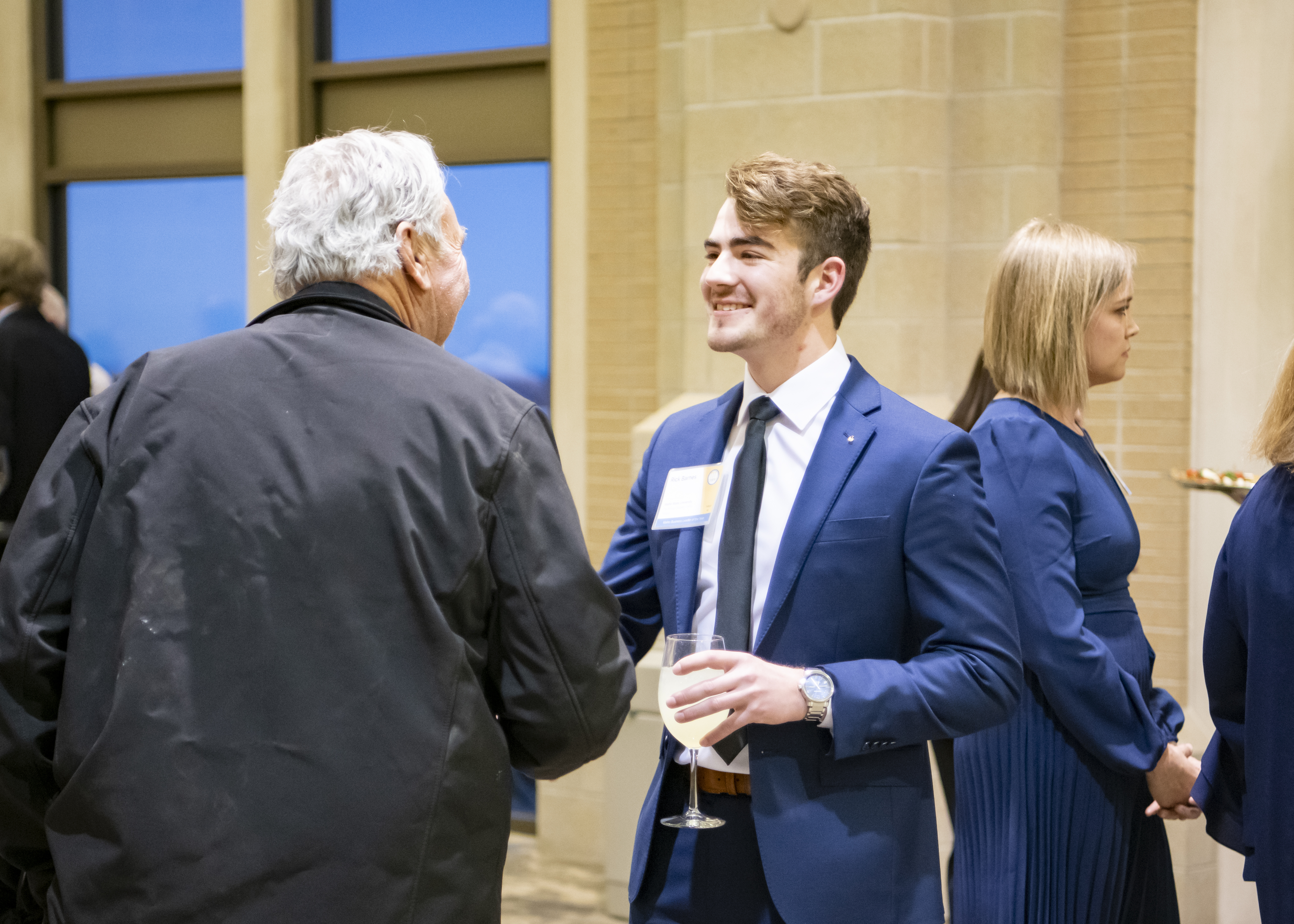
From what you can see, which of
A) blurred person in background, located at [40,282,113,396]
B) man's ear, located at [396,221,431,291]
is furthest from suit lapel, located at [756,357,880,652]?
blurred person in background, located at [40,282,113,396]

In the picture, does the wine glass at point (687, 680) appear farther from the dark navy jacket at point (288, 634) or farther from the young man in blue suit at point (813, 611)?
the dark navy jacket at point (288, 634)

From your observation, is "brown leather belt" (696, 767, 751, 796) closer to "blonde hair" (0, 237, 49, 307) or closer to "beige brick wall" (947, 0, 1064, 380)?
"beige brick wall" (947, 0, 1064, 380)

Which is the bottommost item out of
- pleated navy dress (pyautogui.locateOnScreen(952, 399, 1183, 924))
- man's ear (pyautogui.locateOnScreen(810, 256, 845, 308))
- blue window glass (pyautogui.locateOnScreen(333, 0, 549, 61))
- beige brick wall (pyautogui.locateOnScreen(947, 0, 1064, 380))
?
pleated navy dress (pyautogui.locateOnScreen(952, 399, 1183, 924))

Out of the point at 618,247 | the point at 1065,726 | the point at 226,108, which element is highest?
the point at 226,108

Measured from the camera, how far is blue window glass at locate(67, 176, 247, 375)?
5.22m

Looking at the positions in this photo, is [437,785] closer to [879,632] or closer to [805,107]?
[879,632]

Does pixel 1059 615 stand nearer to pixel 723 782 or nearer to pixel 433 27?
pixel 723 782

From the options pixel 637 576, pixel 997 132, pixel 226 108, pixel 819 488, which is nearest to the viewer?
pixel 819 488

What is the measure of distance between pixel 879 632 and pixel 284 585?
748mm

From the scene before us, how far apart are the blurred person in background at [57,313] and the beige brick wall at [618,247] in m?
1.76

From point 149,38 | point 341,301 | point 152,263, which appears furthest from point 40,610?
point 149,38

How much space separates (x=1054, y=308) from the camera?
225 centimetres

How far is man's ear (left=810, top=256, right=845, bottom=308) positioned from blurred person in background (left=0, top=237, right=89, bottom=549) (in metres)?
3.50

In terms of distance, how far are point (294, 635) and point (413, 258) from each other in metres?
0.46
